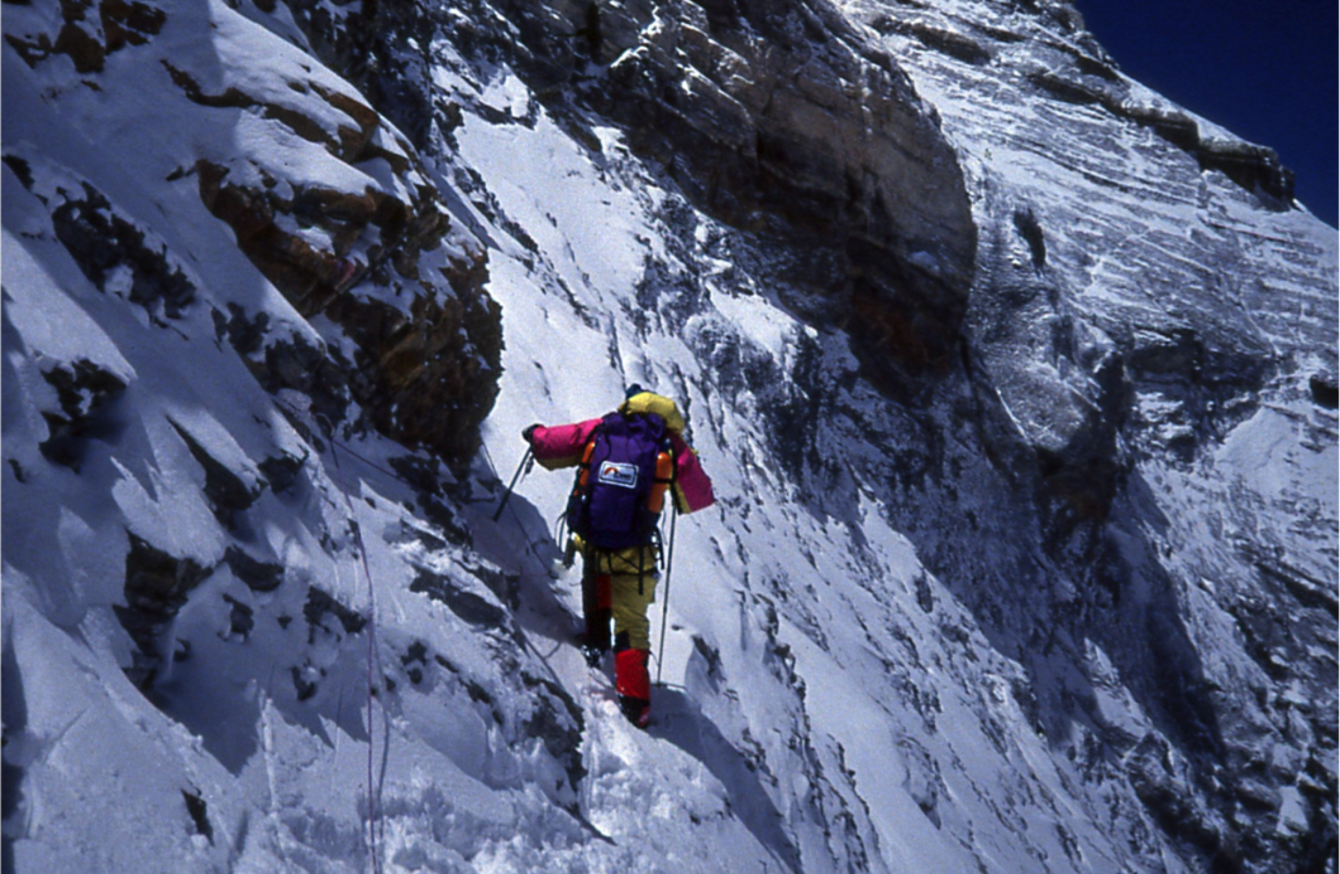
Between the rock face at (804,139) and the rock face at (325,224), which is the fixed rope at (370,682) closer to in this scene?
the rock face at (325,224)

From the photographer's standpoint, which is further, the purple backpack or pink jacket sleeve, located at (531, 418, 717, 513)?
pink jacket sleeve, located at (531, 418, 717, 513)

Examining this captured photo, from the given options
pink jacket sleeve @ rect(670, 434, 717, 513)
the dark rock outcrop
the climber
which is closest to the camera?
the dark rock outcrop

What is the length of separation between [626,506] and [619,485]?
0.40 feet

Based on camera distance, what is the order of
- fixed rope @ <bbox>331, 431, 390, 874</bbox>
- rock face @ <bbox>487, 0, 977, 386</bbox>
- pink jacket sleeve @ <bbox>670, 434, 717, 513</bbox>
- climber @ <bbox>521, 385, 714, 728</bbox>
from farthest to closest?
rock face @ <bbox>487, 0, 977, 386</bbox>
pink jacket sleeve @ <bbox>670, 434, 717, 513</bbox>
climber @ <bbox>521, 385, 714, 728</bbox>
fixed rope @ <bbox>331, 431, 390, 874</bbox>

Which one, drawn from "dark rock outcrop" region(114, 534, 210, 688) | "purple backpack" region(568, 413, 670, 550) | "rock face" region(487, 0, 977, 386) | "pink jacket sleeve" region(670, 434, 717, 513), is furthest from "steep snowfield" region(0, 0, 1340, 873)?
"pink jacket sleeve" region(670, 434, 717, 513)

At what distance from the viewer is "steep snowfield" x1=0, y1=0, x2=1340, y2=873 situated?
2725 millimetres

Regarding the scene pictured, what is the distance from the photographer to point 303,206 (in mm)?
4258

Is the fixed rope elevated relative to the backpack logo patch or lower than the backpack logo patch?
lower

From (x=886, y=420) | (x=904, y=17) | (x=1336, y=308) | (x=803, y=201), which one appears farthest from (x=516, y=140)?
(x=1336, y=308)

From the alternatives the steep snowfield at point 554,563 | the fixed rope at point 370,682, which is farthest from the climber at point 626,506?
the fixed rope at point 370,682

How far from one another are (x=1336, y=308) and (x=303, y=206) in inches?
1100

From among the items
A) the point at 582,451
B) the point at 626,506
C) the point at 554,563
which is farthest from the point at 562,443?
the point at 554,563

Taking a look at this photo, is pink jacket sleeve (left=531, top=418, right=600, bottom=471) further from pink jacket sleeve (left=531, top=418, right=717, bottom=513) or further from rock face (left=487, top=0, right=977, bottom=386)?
rock face (left=487, top=0, right=977, bottom=386)

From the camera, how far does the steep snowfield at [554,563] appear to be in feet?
8.94
